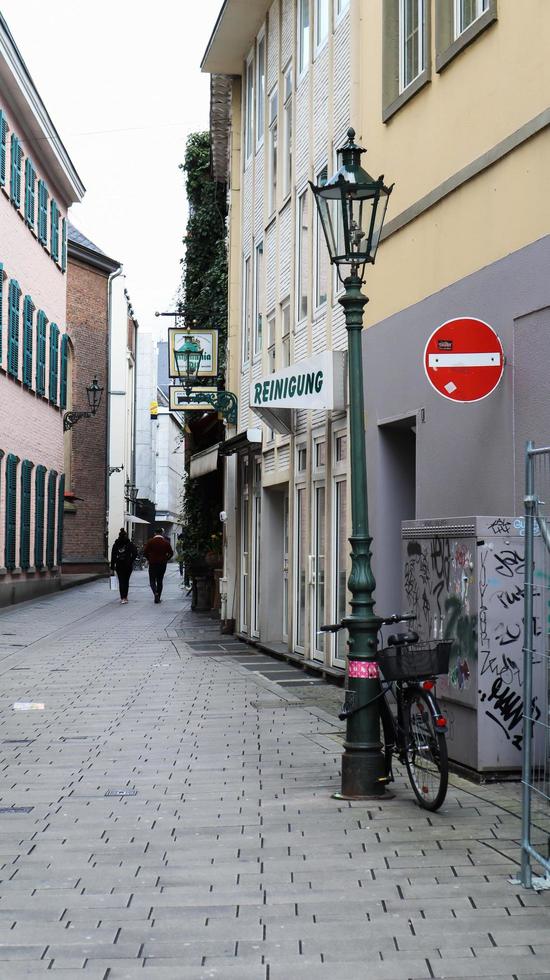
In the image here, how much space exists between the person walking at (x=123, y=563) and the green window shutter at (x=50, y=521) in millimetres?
3751

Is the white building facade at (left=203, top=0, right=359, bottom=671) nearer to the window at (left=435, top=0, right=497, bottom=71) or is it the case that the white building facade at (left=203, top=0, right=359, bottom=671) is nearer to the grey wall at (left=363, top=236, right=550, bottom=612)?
the grey wall at (left=363, top=236, right=550, bottom=612)

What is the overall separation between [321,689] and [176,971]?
10.2 meters

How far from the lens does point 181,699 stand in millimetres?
13852

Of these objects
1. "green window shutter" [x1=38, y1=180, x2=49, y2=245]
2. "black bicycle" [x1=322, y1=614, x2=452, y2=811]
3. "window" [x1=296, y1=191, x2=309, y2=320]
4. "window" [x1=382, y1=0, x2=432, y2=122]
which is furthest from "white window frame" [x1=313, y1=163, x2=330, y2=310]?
"green window shutter" [x1=38, y1=180, x2=49, y2=245]

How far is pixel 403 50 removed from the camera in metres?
13.6

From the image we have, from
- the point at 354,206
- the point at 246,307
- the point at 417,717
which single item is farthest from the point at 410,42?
the point at 246,307

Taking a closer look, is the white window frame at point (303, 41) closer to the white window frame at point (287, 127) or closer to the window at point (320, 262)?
the white window frame at point (287, 127)

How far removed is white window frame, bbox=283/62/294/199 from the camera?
19.9 m

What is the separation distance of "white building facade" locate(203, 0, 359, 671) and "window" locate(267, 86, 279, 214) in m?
0.03

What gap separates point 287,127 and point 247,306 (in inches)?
166

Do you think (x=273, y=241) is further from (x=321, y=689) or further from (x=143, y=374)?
(x=143, y=374)

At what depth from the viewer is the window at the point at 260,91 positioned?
22.5 meters

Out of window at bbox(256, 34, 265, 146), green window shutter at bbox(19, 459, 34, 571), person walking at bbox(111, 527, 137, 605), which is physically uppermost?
window at bbox(256, 34, 265, 146)

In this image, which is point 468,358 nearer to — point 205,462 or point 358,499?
point 358,499
